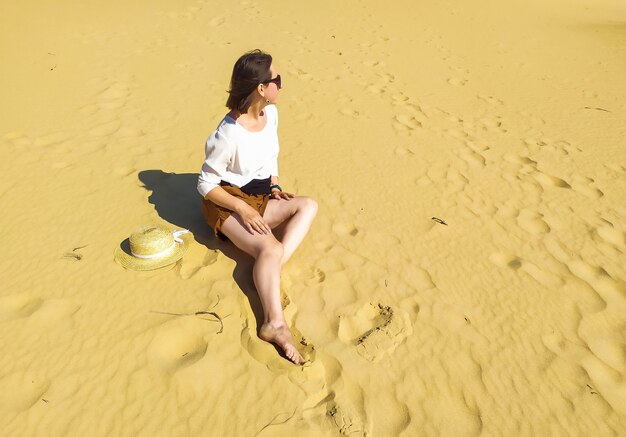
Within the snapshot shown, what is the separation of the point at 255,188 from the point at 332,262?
0.71 metres

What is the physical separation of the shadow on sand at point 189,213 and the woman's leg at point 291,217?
0.90 feet

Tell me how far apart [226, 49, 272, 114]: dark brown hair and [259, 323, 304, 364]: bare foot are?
1299mm

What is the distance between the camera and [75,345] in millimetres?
2119

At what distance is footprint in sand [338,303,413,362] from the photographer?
7.32 feet

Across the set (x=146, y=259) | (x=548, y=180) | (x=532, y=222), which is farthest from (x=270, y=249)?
(x=548, y=180)

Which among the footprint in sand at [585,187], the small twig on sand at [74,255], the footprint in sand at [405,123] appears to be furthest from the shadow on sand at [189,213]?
the footprint in sand at [585,187]

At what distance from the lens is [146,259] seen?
102 inches

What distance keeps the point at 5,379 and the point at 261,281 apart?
1.28 meters

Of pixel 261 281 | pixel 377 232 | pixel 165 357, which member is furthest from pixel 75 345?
pixel 377 232

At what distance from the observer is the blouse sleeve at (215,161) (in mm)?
2445

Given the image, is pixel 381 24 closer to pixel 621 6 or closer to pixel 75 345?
pixel 75 345

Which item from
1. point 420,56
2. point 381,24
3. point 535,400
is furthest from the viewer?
point 381,24

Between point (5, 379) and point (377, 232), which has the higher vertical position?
point (5, 379)

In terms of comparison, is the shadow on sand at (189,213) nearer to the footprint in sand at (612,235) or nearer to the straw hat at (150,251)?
the straw hat at (150,251)
